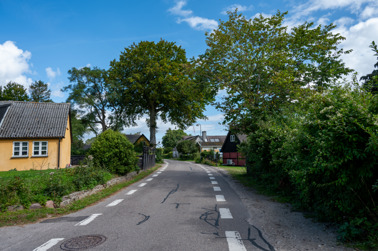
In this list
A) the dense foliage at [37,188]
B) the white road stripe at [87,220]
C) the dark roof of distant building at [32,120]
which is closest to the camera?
the white road stripe at [87,220]

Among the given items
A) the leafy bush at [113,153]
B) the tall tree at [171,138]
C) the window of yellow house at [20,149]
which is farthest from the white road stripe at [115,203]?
the tall tree at [171,138]

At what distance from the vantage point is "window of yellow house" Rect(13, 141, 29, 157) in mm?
20312

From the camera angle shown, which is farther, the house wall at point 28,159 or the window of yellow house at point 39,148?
the window of yellow house at point 39,148

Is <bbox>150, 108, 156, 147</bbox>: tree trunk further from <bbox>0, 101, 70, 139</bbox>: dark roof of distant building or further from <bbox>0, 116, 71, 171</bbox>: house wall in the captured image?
<bbox>0, 116, 71, 171</bbox>: house wall

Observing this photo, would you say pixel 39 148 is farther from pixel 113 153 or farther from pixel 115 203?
pixel 115 203

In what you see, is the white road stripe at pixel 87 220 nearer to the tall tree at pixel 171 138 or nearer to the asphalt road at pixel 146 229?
the asphalt road at pixel 146 229

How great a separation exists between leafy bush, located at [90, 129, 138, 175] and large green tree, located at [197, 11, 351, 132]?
6.24 meters

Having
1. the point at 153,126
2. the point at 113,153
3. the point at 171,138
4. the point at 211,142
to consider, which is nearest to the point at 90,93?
the point at 153,126

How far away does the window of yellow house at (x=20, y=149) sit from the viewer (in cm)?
2031

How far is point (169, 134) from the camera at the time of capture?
101 meters

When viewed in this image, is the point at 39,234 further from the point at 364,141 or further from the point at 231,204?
the point at 364,141

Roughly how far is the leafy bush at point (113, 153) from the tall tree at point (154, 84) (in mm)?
14626

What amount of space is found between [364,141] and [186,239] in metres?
3.39

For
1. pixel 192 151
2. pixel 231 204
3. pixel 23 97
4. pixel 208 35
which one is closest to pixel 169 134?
pixel 192 151
